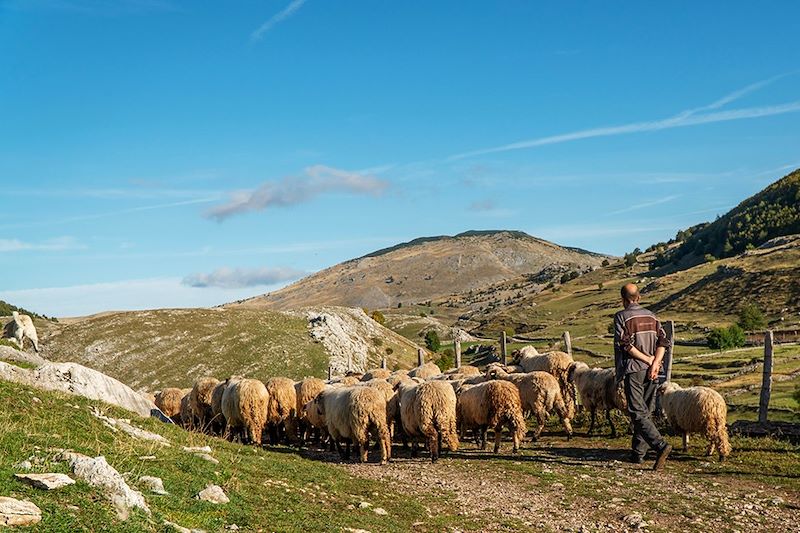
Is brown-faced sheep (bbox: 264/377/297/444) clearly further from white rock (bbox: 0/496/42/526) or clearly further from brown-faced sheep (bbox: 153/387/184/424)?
white rock (bbox: 0/496/42/526)

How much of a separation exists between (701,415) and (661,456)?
2812mm

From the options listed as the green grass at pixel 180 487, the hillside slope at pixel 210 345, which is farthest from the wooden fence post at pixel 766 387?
the hillside slope at pixel 210 345

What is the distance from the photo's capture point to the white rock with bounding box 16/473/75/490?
269 inches

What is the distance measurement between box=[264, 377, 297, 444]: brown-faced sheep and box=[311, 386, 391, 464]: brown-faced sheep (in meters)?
4.42

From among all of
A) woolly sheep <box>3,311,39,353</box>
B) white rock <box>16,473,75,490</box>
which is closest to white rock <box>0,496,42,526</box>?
white rock <box>16,473,75,490</box>

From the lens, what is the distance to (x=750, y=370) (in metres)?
34.4

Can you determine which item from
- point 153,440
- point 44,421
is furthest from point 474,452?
point 44,421

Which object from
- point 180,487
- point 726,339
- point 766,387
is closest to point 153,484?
point 180,487

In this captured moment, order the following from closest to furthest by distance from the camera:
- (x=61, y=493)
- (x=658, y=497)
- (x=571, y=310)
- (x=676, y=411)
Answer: (x=61, y=493)
(x=658, y=497)
(x=676, y=411)
(x=571, y=310)

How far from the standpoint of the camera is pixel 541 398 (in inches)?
821

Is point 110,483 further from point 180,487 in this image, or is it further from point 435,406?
point 435,406

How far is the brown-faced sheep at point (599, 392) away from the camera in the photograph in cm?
2069

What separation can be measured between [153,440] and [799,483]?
13629 mm

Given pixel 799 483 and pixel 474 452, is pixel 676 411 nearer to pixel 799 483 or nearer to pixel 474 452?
pixel 799 483
